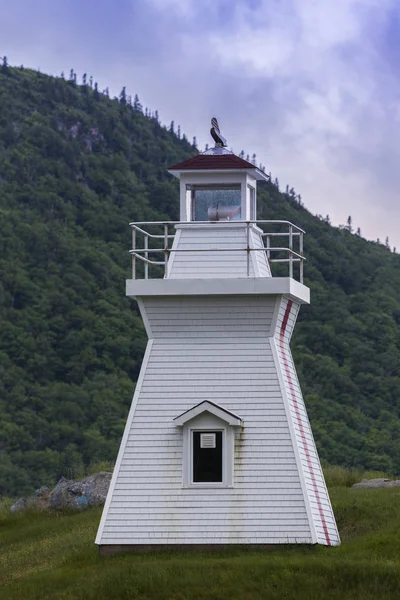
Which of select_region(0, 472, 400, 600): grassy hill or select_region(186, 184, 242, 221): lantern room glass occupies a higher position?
select_region(186, 184, 242, 221): lantern room glass

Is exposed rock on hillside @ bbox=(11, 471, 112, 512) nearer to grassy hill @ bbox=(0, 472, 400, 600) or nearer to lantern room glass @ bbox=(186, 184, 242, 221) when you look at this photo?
grassy hill @ bbox=(0, 472, 400, 600)

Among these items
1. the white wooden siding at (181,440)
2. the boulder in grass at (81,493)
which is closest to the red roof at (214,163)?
the white wooden siding at (181,440)

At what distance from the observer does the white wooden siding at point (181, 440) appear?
92.3 ft

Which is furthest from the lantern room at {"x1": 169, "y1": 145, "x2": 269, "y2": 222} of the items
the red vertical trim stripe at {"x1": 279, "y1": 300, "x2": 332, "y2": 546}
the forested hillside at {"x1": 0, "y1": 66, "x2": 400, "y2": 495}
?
the forested hillside at {"x1": 0, "y1": 66, "x2": 400, "y2": 495}

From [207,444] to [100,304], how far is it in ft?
181

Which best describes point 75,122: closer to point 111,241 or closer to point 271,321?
point 111,241

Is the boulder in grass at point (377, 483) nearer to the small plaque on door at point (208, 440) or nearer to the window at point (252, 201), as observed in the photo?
the window at point (252, 201)

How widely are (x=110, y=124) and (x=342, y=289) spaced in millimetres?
34672

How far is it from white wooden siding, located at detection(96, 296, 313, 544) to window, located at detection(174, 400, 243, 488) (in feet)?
0.48

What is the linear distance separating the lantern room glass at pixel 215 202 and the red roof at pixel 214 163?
0.49 meters

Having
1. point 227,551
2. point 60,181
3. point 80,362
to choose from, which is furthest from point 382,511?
point 60,181

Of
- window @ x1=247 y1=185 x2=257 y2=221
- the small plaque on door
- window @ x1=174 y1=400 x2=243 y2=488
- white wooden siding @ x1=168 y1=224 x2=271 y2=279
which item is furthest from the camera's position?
window @ x1=247 y1=185 x2=257 y2=221

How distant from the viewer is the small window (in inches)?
1125

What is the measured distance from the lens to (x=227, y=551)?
27938 millimetres
